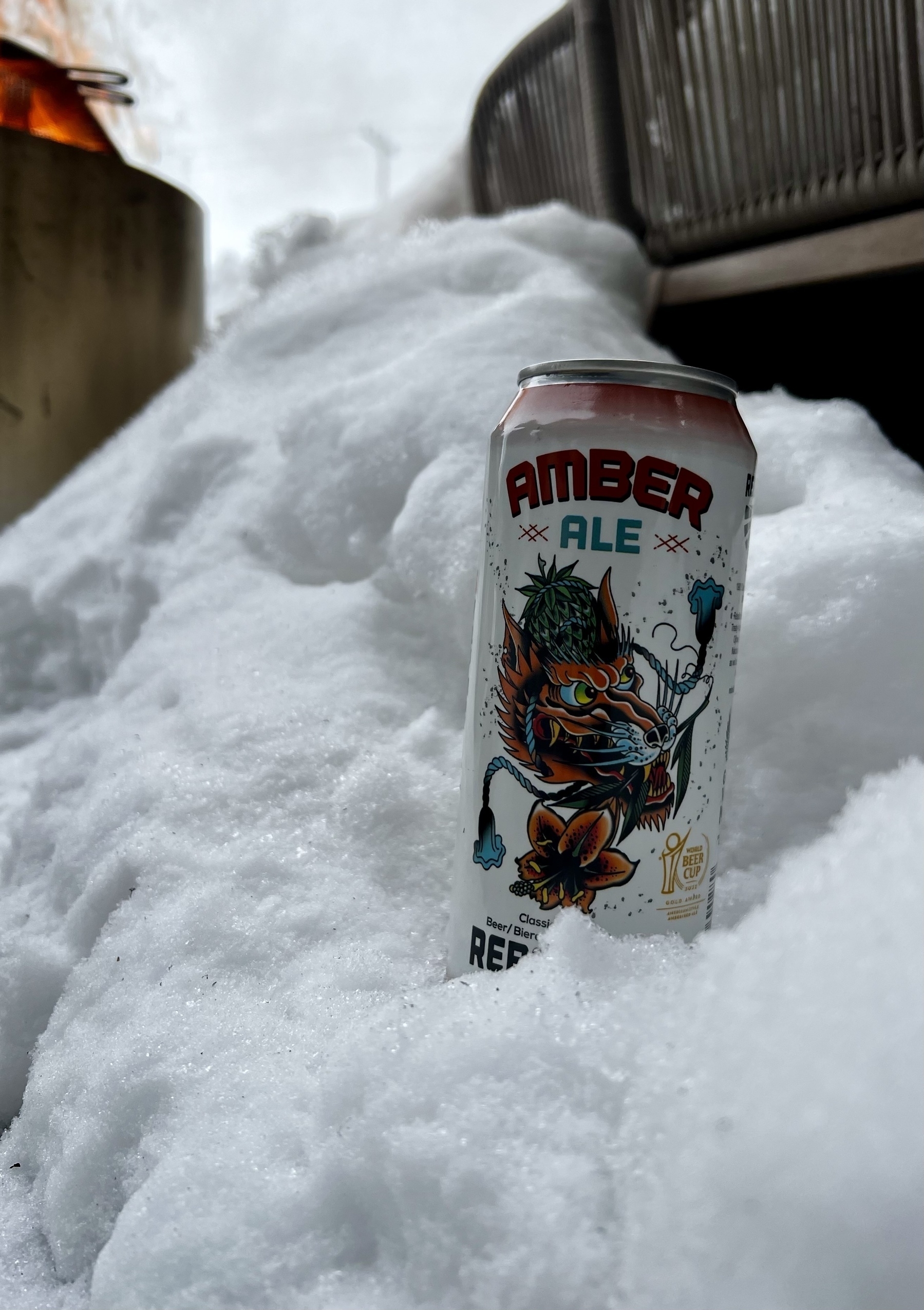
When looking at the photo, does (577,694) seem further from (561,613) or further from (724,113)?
(724,113)

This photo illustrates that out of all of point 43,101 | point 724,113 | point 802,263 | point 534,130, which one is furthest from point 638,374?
point 43,101

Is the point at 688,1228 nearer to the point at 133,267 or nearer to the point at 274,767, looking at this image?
the point at 274,767

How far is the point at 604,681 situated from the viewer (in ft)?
1.70

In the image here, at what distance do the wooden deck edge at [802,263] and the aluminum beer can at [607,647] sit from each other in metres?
0.45

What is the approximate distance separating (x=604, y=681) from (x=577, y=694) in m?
0.02

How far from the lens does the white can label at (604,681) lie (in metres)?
0.51

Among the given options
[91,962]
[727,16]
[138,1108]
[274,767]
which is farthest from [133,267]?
[138,1108]

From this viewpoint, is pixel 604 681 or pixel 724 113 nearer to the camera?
pixel 604 681

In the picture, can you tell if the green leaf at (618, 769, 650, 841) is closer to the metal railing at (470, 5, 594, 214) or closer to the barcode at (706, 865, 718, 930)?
the barcode at (706, 865, 718, 930)

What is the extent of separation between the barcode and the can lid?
0.94ft

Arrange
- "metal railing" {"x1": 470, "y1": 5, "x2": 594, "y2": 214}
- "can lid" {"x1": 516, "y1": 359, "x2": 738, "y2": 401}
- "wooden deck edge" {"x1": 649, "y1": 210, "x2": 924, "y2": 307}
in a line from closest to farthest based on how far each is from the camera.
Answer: "can lid" {"x1": 516, "y1": 359, "x2": 738, "y2": 401} → "wooden deck edge" {"x1": 649, "y1": 210, "x2": 924, "y2": 307} → "metal railing" {"x1": 470, "y1": 5, "x2": 594, "y2": 214}

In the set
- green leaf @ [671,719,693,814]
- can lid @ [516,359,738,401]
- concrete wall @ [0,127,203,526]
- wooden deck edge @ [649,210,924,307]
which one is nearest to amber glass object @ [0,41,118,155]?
concrete wall @ [0,127,203,526]

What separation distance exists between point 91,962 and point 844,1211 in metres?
0.46

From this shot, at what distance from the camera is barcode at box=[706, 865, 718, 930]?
22.1 inches
